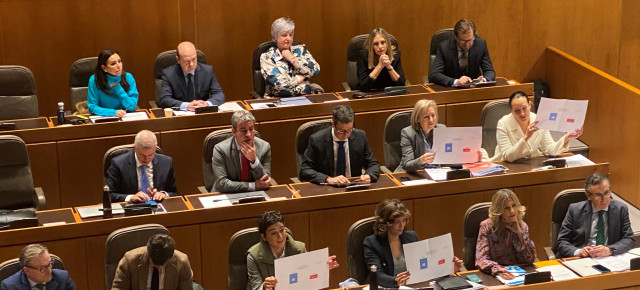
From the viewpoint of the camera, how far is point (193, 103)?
855 cm

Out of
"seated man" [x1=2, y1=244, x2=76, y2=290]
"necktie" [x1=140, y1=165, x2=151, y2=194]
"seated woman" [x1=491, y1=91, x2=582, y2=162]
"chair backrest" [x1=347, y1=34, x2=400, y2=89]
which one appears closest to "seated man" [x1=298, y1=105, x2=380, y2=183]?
"seated woman" [x1=491, y1=91, x2=582, y2=162]

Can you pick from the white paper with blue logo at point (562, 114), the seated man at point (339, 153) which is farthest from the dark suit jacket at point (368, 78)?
the white paper with blue logo at point (562, 114)

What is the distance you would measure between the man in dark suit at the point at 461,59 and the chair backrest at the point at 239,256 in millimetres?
3270

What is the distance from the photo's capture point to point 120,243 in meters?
6.46

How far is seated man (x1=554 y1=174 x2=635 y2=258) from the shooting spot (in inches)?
275

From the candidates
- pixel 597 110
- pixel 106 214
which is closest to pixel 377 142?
pixel 597 110

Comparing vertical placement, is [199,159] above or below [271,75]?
below

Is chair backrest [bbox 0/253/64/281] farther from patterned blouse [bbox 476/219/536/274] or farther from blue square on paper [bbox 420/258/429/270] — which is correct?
patterned blouse [bbox 476/219/536/274]

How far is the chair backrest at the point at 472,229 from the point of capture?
22.6 feet

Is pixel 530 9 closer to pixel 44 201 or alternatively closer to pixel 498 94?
pixel 498 94

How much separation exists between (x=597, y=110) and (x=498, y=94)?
3.74 feet

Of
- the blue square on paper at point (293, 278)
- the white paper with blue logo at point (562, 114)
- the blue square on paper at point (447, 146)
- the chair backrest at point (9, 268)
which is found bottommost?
the blue square on paper at point (293, 278)

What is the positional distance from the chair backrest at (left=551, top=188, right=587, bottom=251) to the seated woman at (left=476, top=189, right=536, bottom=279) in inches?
16.3

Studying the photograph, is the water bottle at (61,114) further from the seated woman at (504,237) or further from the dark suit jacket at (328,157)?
the seated woman at (504,237)
